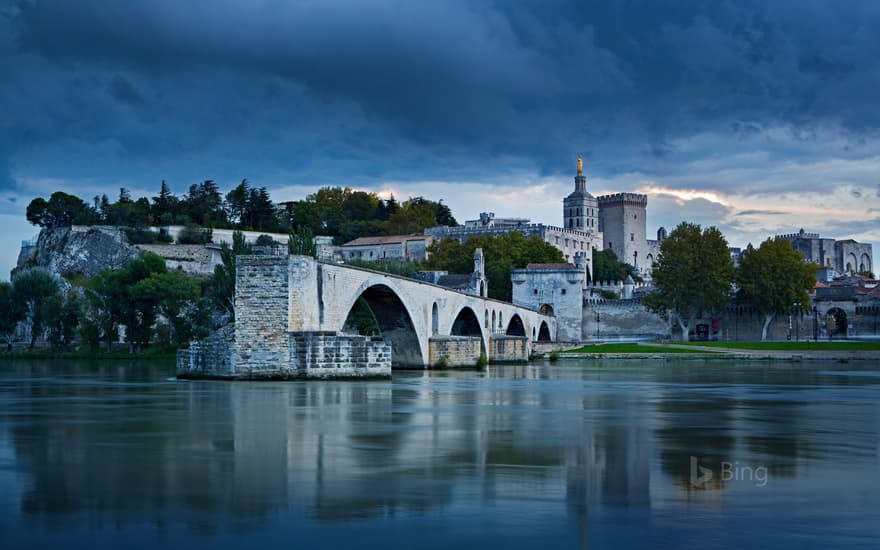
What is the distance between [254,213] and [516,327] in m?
46.4

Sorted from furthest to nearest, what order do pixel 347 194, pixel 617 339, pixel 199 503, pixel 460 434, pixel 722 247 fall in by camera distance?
pixel 347 194
pixel 617 339
pixel 722 247
pixel 460 434
pixel 199 503

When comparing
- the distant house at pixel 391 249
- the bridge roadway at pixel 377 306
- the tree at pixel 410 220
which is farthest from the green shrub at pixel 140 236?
the bridge roadway at pixel 377 306

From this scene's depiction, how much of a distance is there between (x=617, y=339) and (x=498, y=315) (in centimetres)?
2467

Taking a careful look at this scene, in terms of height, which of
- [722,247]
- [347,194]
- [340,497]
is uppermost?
[347,194]

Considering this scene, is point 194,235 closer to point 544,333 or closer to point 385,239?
point 385,239

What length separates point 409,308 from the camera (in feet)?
129

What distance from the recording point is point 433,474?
37.2 ft

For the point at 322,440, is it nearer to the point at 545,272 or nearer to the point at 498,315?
the point at 498,315

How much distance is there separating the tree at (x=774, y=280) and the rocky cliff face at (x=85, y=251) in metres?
50.8

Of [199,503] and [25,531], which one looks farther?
[199,503]

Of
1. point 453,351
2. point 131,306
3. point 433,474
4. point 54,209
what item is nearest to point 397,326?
point 453,351

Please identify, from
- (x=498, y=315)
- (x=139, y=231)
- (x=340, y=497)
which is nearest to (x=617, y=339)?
(x=498, y=315)

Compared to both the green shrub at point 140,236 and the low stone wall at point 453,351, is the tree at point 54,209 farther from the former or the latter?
the low stone wall at point 453,351

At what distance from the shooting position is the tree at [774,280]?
74938 mm
